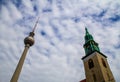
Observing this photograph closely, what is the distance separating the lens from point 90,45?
132ft

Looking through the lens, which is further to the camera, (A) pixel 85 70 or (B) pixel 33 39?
(B) pixel 33 39

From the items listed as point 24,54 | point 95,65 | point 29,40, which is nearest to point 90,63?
point 95,65

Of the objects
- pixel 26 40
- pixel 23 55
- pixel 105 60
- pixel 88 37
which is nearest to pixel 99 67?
pixel 105 60

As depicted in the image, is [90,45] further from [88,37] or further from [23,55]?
[23,55]

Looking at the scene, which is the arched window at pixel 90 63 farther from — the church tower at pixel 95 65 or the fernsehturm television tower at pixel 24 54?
the fernsehturm television tower at pixel 24 54

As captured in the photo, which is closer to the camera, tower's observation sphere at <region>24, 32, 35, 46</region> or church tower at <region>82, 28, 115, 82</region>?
A: church tower at <region>82, 28, 115, 82</region>

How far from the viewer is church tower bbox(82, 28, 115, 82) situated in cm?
3281

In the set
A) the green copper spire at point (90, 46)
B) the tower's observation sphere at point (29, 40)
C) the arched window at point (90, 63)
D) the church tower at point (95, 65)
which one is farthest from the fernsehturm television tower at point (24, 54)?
the arched window at point (90, 63)

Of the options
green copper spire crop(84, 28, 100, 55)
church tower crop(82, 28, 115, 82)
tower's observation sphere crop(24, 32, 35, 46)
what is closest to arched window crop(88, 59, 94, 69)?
church tower crop(82, 28, 115, 82)

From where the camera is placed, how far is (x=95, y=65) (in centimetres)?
3519

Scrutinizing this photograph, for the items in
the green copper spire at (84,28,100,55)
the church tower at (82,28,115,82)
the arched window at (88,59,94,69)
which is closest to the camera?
the church tower at (82,28,115,82)

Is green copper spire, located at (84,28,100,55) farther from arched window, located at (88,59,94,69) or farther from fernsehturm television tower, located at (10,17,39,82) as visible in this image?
fernsehturm television tower, located at (10,17,39,82)

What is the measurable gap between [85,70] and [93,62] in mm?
3366

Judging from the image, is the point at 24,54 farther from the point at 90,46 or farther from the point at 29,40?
the point at 90,46
